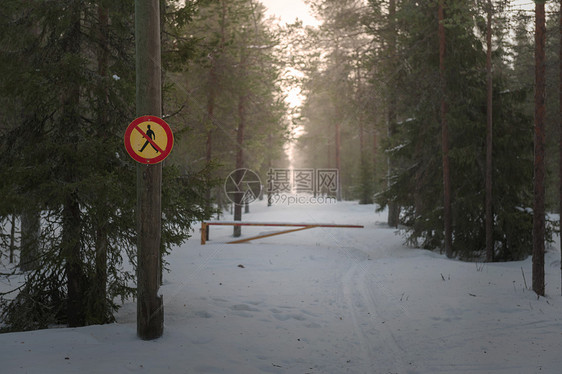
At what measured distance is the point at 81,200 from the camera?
597cm

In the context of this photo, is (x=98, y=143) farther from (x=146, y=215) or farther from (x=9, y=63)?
(x=9, y=63)

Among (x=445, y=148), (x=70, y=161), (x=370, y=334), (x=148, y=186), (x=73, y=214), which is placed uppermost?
(x=445, y=148)

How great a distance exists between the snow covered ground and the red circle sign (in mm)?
2262

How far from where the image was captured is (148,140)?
503cm

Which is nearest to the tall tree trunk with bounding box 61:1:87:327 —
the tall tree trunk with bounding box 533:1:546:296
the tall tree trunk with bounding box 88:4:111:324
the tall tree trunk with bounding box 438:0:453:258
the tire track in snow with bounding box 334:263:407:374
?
the tall tree trunk with bounding box 88:4:111:324

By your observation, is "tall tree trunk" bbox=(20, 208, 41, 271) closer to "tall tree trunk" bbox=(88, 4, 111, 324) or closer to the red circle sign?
"tall tree trunk" bbox=(88, 4, 111, 324)

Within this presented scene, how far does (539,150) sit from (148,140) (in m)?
7.78

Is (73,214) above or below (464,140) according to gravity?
below

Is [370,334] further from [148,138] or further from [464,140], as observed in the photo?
[464,140]

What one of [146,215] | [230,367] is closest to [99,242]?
[146,215]

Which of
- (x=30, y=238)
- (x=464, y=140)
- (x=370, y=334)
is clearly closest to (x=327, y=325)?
(x=370, y=334)

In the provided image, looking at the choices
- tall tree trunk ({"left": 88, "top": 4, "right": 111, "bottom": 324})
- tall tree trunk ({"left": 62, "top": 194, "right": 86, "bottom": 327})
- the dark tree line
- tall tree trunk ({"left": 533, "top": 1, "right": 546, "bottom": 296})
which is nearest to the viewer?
tall tree trunk ({"left": 62, "top": 194, "right": 86, "bottom": 327})

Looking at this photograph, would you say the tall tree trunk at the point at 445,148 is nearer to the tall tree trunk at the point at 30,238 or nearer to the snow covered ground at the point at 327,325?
the snow covered ground at the point at 327,325

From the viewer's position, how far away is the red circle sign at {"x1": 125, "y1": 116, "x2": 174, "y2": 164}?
4973mm
